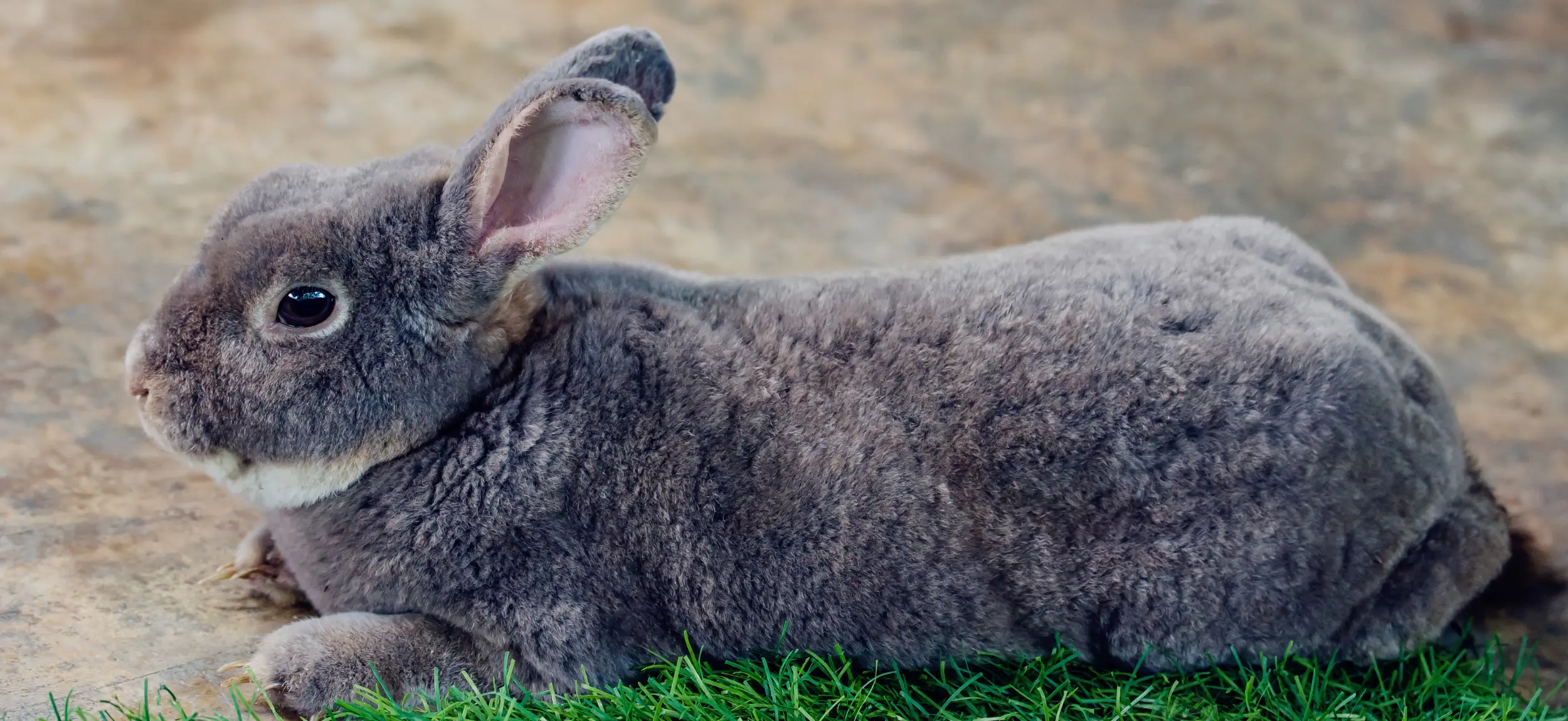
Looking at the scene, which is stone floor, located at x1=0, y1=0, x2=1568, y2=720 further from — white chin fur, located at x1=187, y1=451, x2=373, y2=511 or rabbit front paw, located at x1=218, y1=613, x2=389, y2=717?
rabbit front paw, located at x1=218, y1=613, x2=389, y2=717

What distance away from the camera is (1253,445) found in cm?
305

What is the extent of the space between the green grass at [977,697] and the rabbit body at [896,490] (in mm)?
71

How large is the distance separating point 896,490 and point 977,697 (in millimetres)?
503

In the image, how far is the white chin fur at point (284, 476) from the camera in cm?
301

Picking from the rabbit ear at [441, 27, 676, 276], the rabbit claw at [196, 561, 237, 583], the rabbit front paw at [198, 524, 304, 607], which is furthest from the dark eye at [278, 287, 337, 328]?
the rabbit claw at [196, 561, 237, 583]

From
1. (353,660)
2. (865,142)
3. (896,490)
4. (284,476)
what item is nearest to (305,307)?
(284,476)

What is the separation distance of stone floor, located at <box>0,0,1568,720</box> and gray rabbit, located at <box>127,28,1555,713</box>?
917 mm

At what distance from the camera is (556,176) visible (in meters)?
2.95

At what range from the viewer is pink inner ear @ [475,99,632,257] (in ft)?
9.39

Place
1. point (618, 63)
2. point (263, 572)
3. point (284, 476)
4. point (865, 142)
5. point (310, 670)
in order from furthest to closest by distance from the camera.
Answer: point (865, 142), point (263, 572), point (618, 63), point (284, 476), point (310, 670)

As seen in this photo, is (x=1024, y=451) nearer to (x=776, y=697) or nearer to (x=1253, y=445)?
(x=1253, y=445)

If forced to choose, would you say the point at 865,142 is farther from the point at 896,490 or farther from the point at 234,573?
the point at 234,573

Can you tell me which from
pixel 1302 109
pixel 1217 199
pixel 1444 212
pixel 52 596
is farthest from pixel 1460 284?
pixel 52 596

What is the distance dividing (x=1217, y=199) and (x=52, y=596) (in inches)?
185
